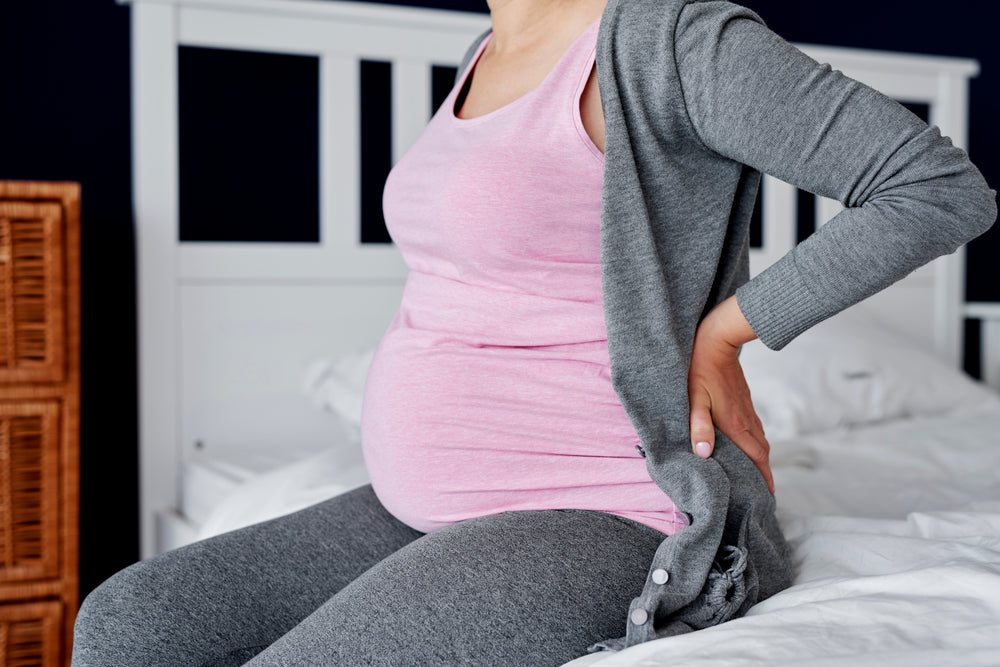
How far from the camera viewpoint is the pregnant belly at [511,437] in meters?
0.76

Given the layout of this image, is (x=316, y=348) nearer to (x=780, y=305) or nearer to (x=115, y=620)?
(x=115, y=620)

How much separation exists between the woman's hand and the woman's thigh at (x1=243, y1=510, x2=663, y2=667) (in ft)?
0.41

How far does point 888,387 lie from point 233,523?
129 cm

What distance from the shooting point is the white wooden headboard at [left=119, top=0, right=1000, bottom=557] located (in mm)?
1793

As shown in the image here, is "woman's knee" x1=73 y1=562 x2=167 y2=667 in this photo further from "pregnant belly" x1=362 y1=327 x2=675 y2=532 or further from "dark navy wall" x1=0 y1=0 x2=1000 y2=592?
"dark navy wall" x1=0 y1=0 x2=1000 y2=592

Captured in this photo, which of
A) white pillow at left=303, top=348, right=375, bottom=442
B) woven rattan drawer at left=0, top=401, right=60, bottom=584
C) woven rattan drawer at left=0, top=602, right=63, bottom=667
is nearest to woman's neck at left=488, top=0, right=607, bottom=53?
white pillow at left=303, top=348, right=375, bottom=442

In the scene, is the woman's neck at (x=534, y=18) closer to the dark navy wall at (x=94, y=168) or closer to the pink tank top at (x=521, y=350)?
the pink tank top at (x=521, y=350)

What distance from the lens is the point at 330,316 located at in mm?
1944

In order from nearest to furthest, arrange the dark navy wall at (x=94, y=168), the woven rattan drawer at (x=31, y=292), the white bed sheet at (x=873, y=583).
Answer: the white bed sheet at (x=873, y=583)
the woven rattan drawer at (x=31, y=292)
the dark navy wall at (x=94, y=168)

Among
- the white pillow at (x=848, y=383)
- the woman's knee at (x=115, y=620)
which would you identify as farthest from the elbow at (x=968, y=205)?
the white pillow at (x=848, y=383)

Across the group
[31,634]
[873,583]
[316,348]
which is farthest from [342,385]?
[873,583]

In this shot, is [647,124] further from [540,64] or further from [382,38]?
[382,38]

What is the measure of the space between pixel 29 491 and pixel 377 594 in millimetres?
1067

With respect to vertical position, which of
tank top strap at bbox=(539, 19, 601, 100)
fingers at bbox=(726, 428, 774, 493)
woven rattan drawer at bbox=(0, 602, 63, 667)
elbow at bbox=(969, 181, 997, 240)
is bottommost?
woven rattan drawer at bbox=(0, 602, 63, 667)
